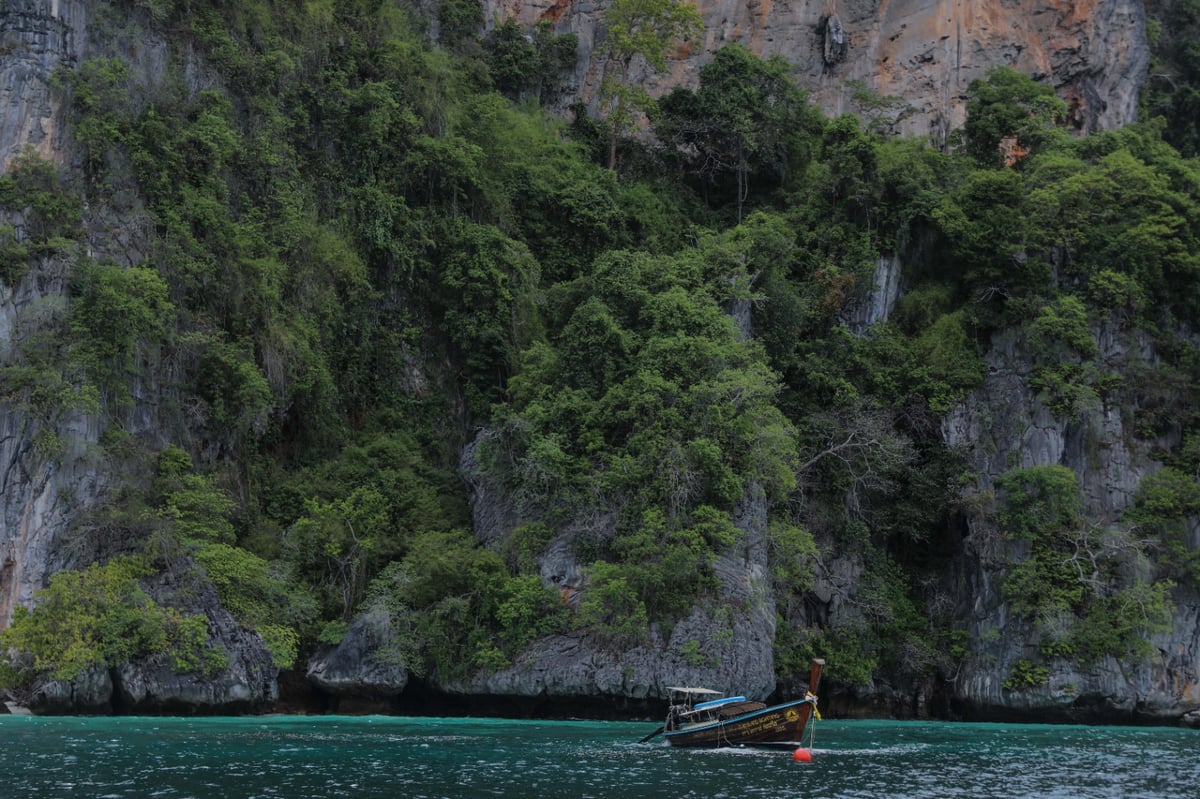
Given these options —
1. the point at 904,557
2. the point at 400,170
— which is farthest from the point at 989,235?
the point at 400,170

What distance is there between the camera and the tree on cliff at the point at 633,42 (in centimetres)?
4403

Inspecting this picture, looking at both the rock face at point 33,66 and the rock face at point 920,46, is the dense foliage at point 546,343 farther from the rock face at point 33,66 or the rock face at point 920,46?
the rock face at point 920,46

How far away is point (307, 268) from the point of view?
121 feet

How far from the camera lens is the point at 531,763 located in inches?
810

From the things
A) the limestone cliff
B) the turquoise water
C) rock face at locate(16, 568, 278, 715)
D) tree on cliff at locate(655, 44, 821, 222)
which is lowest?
the turquoise water

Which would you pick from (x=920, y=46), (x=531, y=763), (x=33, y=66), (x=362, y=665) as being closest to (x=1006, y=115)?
(x=920, y=46)

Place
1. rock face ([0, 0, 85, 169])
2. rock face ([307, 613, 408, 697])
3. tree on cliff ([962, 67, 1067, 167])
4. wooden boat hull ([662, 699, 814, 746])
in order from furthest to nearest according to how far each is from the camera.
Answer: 1. tree on cliff ([962, 67, 1067, 167])
2. rock face ([0, 0, 85, 169])
3. rock face ([307, 613, 408, 697])
4. wooden boat hull ([662, 699, 814, 746])

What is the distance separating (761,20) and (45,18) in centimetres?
2530

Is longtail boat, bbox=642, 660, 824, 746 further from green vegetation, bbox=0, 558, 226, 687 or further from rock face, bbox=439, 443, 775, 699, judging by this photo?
green vegetation, bbox=0, 558, 226, 687

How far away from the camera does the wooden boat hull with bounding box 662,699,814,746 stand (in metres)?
23.3

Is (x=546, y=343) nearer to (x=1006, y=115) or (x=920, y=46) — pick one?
(x=1006, y=115)

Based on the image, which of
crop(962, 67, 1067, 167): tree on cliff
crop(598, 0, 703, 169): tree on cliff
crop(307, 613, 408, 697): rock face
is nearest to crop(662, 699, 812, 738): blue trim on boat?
crop(307, 613, 408, 697): rock face

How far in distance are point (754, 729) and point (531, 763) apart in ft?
16.8

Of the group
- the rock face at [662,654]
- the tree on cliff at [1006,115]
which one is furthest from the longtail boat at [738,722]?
the tree on cliff at [1006,115]
